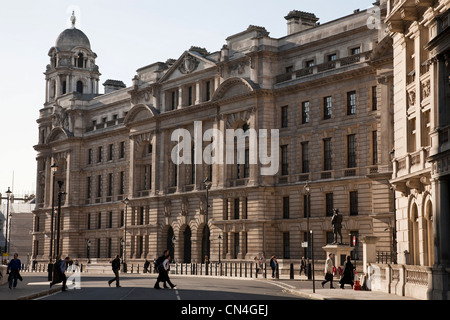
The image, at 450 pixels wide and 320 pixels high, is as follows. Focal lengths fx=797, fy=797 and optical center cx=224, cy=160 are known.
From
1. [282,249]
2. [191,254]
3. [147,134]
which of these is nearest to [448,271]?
[282,249]

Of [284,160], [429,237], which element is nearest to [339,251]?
[429,237]

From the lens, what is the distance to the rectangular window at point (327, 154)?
65750 millimetres

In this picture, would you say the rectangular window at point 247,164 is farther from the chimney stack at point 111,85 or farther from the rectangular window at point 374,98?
the chimney stack at point 111,85

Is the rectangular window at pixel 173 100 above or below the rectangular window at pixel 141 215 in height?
above

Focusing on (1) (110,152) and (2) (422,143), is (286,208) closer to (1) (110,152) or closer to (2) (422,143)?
(1) (110,152)

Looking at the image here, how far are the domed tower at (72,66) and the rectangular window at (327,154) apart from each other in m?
52.8

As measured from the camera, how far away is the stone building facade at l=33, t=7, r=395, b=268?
62.1m

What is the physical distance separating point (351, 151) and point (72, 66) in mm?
57019

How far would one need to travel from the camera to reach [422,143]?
3372 cm

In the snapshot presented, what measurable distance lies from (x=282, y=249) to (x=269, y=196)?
15.5 feet

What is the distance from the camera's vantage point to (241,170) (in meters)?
72.4

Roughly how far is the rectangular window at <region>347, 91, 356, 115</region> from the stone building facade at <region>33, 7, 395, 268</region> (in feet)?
0.26

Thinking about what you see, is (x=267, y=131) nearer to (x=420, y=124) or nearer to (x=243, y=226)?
(x=243, y=226)

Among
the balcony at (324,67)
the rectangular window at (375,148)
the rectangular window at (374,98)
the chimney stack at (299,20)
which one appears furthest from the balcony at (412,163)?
the chimney stack at (299,20)
